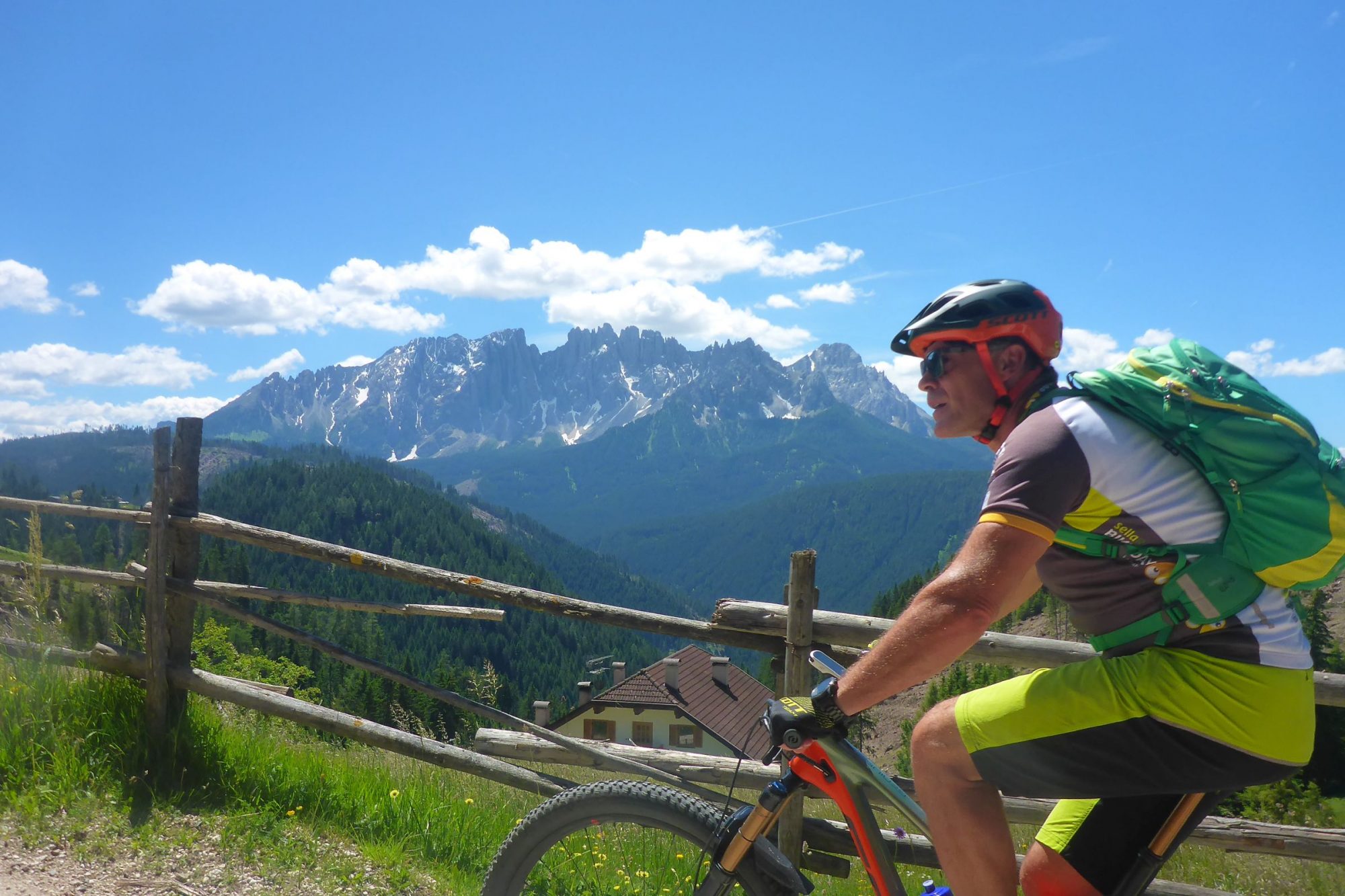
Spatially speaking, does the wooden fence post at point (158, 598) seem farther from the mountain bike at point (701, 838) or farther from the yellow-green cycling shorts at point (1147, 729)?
the yellow-green cycling shorts at point (1147, 729)

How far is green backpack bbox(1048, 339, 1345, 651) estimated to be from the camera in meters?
1.85

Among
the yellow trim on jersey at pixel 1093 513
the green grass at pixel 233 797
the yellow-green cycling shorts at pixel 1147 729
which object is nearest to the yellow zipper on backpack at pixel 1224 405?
the yellow trim on jersey at pixel 1093 513

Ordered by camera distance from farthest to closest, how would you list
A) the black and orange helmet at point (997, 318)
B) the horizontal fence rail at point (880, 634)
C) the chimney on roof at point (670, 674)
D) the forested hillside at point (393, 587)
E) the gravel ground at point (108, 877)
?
the forested hillside at point (393, 587)
the chimney on roof at point (670, 674)
the horizontal fence rail at point (880, 634)
the gravel ground at point (108, 877)
the black and orange helmet at point (997, 318)

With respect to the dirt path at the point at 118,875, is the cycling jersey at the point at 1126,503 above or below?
above

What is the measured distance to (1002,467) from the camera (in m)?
1.89

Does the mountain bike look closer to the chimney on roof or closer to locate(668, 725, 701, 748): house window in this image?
locate(668, 725, 701, 748): house window

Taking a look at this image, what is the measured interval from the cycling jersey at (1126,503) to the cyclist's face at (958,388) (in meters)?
0.35

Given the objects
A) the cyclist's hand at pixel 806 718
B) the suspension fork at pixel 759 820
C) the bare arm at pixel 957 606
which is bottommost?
the suspension fork at pixel 759 820

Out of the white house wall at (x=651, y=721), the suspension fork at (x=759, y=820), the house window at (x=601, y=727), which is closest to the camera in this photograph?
the suspension fork at (x=759, y=820)

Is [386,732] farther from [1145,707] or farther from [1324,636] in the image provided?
[1324,636]

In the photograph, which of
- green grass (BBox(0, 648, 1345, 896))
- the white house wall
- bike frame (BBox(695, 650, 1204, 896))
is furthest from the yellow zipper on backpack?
the white house wall

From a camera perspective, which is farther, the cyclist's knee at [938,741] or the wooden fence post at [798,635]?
the wooden fence post at [798,635]

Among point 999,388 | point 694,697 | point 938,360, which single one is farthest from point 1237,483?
point 694,697

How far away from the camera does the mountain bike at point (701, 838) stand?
2344 mm
